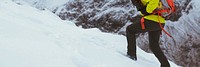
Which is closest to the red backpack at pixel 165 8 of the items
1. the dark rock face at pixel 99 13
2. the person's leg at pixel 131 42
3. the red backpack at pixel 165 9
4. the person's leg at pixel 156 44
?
the red backpack at pixel 165 9

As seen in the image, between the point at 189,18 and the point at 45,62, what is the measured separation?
932 cm

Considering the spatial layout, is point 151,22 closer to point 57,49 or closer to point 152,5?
point 152,5

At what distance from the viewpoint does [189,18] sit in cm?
1264

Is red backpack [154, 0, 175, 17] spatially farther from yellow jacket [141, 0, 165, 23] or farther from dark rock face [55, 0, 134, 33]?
dark rock face [55, 0, 134, 33]

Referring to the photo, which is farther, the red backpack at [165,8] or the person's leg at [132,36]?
the person's leg at [132,36]

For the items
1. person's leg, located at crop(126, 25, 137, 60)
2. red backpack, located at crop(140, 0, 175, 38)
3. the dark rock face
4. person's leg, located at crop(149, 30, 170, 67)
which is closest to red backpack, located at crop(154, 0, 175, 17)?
red backpack, located at crop(140, 0, 175, 38)

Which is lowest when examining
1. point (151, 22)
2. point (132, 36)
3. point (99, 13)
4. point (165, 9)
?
point (99, 13)

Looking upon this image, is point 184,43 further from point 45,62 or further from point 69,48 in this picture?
point 45,62

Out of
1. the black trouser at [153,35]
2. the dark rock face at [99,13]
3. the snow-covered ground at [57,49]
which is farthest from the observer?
the dark rock face at [99,13]

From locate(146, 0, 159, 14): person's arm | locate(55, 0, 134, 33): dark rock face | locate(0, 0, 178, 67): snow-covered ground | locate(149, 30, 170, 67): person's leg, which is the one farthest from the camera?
locate(55, 0, 134, 33): dark rock face

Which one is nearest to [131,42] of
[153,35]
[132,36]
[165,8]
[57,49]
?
[132,36]

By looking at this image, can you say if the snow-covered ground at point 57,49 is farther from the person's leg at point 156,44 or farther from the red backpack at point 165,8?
the red backpack at point 165,8

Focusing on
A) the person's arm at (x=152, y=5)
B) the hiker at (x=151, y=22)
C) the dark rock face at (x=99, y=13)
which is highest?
the person's arm at (x=152, y=5)

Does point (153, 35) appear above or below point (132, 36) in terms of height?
above
